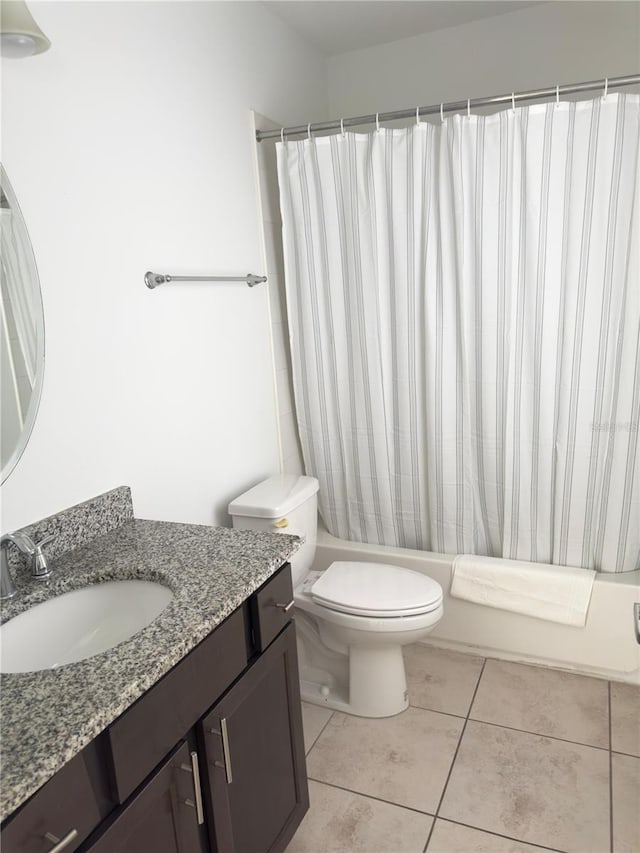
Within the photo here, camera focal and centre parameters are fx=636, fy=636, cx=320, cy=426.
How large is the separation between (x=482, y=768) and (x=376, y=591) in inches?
23.5

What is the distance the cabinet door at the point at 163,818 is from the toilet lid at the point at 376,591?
869mm

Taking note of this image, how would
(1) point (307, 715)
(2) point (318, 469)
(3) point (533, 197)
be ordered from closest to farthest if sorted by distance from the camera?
(3) point (533, 197) < (1) point (307, 715) < (2) point (318, 469)

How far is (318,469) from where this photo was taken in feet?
8.53

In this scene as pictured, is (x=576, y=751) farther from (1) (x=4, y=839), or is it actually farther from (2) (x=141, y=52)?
(2) (x=141, y=52)

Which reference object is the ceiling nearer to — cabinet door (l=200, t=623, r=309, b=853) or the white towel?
the white towel

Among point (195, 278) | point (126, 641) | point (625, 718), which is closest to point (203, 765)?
point (126, 641)

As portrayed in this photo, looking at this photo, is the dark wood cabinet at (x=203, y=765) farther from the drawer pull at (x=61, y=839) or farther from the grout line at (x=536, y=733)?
the grout line at (x=536, y=733)

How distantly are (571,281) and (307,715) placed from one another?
5.62ft

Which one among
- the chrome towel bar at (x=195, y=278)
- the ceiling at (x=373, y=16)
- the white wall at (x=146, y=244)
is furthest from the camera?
the ceiling at (x=373, y=16)

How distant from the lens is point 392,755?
198 centimetres

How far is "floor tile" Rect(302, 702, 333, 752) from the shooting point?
2.09 m

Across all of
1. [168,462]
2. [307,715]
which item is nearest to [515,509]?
[307,715]

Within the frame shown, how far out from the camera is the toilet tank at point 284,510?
2016 millimetres

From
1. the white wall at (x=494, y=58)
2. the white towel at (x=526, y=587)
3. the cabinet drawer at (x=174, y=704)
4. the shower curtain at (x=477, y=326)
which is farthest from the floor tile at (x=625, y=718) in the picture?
the white wall at (x=494, y=58)
